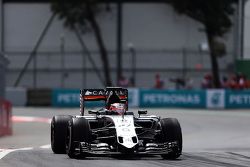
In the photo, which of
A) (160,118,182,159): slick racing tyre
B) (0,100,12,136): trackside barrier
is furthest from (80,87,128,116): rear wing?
(0,100,12,136): trackside barrier

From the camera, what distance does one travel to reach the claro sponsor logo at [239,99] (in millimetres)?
38938

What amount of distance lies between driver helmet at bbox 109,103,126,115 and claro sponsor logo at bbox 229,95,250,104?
81.0 feet

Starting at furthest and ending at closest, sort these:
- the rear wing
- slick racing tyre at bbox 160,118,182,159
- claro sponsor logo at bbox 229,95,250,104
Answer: claro sponsor logo at bbox 229,95,250,104
the rear wing
slick racing tyre at bbox 160,118,182,159

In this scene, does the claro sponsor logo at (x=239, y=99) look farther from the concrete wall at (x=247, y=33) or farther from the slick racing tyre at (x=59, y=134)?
the slick racing tyre at (x=59, y=134)

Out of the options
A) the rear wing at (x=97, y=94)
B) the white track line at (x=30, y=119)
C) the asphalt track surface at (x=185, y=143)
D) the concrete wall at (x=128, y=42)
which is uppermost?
the concrete wall at (x=128, y=42)

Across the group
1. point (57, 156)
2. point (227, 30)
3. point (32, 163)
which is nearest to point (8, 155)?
point (57, 156)

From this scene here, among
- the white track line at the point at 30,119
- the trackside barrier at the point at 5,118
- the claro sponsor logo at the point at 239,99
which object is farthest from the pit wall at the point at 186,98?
the trackside barrier at the point at 5,118

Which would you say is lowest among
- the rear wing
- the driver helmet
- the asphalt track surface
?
the asphalt track surface

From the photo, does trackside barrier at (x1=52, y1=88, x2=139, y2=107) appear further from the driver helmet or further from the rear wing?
the driver helmet

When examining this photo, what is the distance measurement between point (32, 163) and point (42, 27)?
3998cm

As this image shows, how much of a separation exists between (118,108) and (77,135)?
4.57 feet

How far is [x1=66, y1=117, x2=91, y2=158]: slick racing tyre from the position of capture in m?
13.6

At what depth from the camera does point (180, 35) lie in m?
52.0

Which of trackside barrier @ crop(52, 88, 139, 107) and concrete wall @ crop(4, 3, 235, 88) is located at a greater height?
concrete wall @ crop(4, 3, 235, 88)
